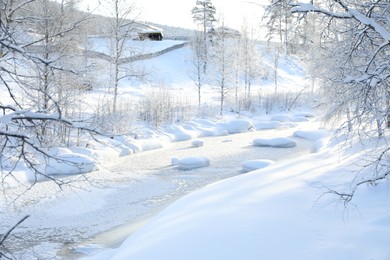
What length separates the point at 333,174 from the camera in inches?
392

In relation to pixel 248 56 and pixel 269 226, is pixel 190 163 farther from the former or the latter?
pixel 248 56

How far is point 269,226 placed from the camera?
243 inches

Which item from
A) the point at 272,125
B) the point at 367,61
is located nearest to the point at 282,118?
the point at 272,125

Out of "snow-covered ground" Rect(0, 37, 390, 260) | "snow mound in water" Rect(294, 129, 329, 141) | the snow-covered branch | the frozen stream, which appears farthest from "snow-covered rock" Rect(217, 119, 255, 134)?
the snow-covered branch

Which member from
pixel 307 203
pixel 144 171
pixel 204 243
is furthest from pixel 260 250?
pixel 144 171

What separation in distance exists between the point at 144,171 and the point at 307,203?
8.19 meters

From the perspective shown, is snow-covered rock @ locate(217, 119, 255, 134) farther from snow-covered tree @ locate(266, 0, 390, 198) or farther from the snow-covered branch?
the snow-covered branch

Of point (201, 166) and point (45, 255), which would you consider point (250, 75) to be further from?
point (45, 255)

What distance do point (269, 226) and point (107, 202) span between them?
19.3 feet

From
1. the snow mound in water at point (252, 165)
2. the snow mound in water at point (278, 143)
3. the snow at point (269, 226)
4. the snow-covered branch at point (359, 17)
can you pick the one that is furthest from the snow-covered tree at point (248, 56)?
the snow-covered branch at point (359, 17)

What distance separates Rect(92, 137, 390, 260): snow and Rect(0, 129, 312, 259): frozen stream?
121cm

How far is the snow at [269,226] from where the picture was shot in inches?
209

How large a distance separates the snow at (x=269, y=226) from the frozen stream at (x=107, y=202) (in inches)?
47.6

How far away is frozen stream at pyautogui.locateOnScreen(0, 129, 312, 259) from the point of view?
26.9 feet
